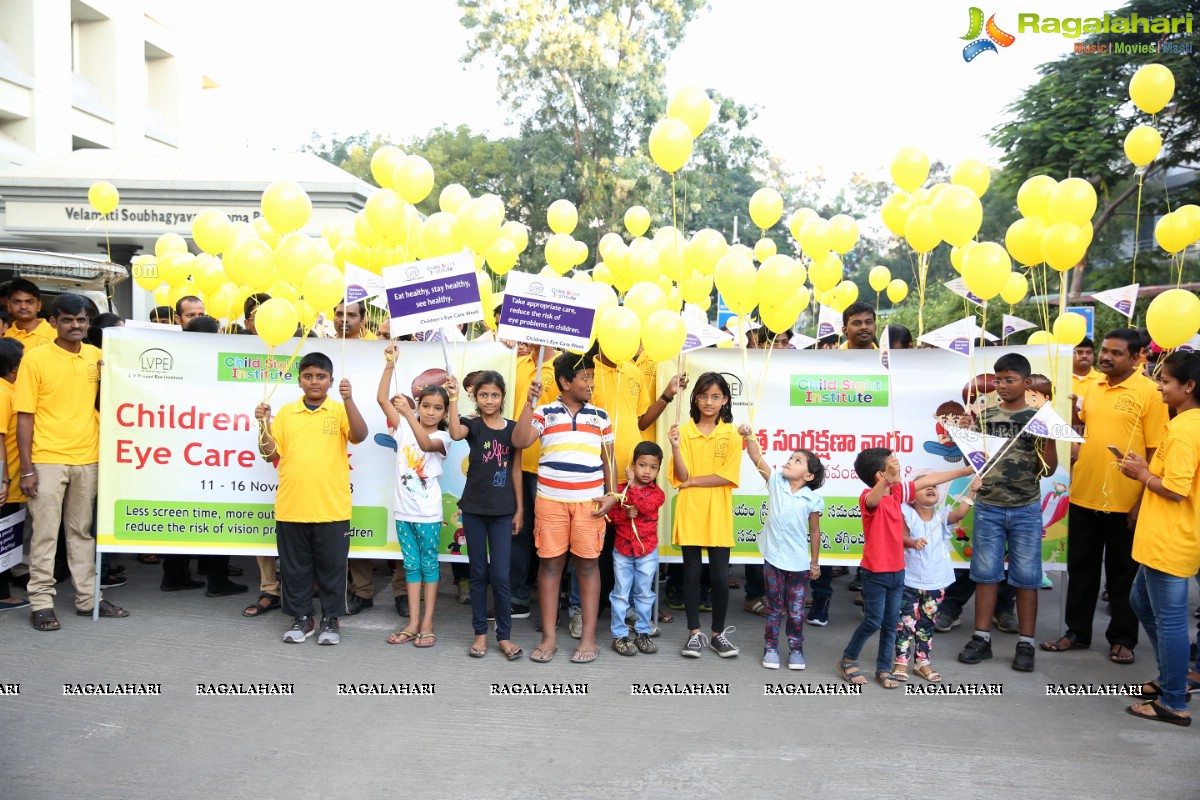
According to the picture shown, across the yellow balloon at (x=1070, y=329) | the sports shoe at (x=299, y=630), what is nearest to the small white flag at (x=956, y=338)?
the yellow balloon at (x=1070, y=329)

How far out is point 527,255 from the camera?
27.1 metres

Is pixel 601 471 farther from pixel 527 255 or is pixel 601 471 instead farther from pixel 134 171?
pixel 527 255

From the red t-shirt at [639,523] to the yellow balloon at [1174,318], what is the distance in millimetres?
2899

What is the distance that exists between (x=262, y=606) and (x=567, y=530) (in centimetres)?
217

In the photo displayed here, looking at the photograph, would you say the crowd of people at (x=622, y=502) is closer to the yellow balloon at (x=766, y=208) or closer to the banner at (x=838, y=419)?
the banner at (x=838, y=419)

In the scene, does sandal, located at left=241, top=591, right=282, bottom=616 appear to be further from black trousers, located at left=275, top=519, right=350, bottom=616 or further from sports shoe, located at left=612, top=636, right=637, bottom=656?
sports shoe, located at left=612, top=636, right=637, bottom=656

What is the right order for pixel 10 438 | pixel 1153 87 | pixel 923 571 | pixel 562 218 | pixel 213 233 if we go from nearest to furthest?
pixel 923 571 < pixel 10 438 < pixel 1153 87 < pixel 213 233 < pixel 562 218

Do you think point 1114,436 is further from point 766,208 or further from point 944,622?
point 766,208

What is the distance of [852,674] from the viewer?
466 cm

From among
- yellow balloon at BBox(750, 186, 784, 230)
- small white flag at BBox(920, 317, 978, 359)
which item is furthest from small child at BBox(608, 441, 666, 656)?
yellow balloon at BBox(750, 186, 784, 230)

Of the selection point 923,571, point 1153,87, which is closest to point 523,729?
point 923,571

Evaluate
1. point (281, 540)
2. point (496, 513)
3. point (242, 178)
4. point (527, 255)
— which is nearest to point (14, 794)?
point (281, 540)

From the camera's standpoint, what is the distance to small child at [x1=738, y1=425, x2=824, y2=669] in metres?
4.80

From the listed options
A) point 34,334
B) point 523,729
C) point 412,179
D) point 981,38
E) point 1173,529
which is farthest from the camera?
point 981,38
